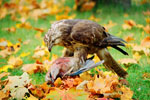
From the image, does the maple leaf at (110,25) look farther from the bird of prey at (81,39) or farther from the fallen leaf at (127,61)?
the bird of prey at (81,39)

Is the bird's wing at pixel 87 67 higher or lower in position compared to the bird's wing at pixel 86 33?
lower

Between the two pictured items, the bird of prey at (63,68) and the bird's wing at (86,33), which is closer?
the bird of prey at (63,68)

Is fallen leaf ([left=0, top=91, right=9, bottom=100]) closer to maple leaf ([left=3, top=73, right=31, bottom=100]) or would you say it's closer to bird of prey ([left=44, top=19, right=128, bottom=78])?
maple leaf ([left=3, top=73, right=31, bottom=100])

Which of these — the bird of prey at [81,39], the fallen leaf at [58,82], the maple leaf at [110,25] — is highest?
the bird of prey at [81,39]

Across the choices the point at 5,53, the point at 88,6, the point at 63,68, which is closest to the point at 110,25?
the point at 88,6

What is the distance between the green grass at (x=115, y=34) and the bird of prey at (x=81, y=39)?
300 millimetres

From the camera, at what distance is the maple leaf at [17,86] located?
2.23 meters

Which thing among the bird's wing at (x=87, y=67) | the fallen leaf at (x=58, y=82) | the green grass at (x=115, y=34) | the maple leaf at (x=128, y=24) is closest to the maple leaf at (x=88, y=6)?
the green grass at (x=115, y=34)

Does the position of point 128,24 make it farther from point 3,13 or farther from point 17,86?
point 3,13

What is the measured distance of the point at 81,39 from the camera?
8.73 feet

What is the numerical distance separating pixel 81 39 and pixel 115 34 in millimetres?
2046

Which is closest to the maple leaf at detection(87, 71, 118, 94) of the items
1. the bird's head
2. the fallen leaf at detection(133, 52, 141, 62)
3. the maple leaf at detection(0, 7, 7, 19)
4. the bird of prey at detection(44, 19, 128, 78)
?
the bird of prey at detection(44, 19, 128, 78)

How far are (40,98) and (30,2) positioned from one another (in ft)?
17.4

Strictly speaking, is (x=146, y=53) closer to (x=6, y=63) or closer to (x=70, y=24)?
(x=70, y=24)
